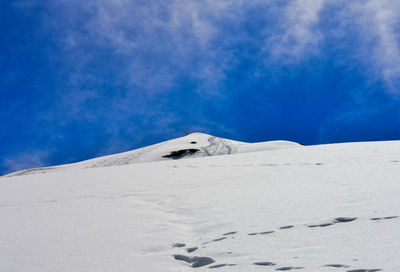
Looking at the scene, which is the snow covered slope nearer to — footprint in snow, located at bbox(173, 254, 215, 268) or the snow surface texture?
the snow surface texture

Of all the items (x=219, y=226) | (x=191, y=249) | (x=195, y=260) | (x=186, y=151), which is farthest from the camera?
(x=186, y=151)

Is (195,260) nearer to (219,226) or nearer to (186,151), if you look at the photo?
(219,226)

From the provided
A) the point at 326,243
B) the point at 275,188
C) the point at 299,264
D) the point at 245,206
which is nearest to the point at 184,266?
the point at 299,264

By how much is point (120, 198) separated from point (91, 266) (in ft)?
6.79

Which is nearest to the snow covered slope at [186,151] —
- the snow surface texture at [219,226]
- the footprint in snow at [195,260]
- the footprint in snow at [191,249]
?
the snow surface texture at [219,226]

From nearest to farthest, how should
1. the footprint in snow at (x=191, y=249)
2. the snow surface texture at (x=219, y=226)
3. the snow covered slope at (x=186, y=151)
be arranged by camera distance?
the snow surface texture at (x=219, y=226)
the footprint in snow at (x=191, y=249)
the snow covered slope at (x=186, y=151)

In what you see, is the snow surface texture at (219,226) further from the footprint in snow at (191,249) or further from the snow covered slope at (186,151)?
the snow covered slope at (186,151)

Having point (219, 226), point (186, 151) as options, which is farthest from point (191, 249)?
point (186, 151)

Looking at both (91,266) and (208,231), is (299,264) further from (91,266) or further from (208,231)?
(91,266)

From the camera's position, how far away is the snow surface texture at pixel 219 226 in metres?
1.64

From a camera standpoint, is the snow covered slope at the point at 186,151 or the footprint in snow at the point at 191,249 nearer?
the footprint in snow at the point at 191,249

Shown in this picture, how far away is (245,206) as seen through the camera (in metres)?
2.80

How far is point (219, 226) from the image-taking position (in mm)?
2318

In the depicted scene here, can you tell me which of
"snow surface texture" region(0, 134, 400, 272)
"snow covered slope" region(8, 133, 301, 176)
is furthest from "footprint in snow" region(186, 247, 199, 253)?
"snow covered slope" region(8, 133, 301, 176)
